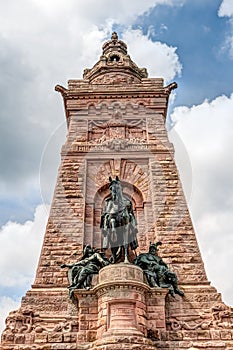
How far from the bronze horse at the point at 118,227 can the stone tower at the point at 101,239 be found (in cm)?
107

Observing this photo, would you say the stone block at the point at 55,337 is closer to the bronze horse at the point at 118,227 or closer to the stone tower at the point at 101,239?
the stone tower at the point at 101,239

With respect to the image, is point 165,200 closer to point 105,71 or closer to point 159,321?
point 159,321

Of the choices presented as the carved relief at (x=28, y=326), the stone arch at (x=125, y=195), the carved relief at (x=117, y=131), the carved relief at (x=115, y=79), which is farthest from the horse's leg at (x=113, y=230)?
the carved relief at (x=115, y=79)

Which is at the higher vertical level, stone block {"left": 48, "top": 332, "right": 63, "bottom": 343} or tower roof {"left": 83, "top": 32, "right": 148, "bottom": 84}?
tower roof {"left": 83, "top": 32, "right": 148, "bottom": 84}

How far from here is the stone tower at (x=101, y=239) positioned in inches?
459

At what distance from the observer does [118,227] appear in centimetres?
1314

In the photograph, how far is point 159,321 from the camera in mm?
11969

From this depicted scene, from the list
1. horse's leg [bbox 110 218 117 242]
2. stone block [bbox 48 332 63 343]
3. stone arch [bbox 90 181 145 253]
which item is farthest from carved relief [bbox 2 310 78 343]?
stone arch [bbox 90 181 145 253]

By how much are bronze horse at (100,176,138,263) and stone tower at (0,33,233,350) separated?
1.07 m

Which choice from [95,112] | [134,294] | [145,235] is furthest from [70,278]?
[95,112]

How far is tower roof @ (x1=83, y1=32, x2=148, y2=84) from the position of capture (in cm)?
2373

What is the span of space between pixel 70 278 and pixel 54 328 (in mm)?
1571

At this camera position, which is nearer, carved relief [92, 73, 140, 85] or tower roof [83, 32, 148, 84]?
carved relief [92, 73, 140, 85]

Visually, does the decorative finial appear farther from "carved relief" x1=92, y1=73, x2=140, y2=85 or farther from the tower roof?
"carved relief" x1=92, y1=73, x2=140, y2=85
